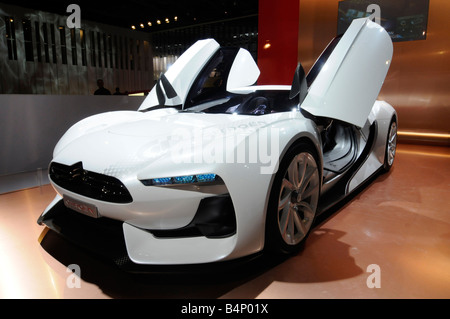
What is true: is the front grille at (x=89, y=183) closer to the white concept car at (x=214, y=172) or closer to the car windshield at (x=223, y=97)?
the white concept car at (x=214, y=172)

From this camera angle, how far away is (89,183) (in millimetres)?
1611

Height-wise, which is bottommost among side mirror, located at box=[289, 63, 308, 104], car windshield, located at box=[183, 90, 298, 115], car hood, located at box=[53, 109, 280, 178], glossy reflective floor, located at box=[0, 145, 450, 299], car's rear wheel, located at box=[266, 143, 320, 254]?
glossy reflective floor, located at box=[0, 145, 450, 299]

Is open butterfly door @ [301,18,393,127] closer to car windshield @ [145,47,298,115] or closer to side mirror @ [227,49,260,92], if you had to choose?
car windshield @ [145,47,298,115]

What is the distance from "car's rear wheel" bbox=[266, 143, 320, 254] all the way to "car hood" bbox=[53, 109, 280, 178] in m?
0.28

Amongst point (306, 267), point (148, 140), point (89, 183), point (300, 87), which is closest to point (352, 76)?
point (300, 87)

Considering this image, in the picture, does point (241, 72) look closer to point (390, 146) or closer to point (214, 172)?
point (214, 172)

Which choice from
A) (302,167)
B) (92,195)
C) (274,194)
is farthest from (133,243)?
(302,167)

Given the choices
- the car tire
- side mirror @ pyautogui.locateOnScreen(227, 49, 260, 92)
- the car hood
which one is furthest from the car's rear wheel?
the car tire

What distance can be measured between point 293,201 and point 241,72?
1673 millimetres

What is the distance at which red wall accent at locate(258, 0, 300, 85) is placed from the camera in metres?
7.00

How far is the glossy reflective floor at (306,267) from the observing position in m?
1.58

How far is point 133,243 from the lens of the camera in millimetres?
1478
